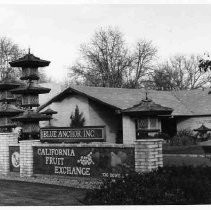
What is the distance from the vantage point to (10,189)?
13.6 metres

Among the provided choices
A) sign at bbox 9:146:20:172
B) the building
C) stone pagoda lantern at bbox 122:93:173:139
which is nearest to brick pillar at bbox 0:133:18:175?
sign at bbox 9:146:20:172

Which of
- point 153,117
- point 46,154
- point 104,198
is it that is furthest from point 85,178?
point 104,198

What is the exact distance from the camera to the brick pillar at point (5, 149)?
17.0m

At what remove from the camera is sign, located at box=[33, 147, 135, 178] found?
502 inches

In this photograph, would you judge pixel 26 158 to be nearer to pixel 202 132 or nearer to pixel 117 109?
pixel 117 109

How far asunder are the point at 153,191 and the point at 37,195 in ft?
12.9

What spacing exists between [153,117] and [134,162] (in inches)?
55.1

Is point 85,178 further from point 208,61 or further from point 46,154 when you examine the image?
point 208,61

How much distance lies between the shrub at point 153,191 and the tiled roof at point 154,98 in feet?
57.1

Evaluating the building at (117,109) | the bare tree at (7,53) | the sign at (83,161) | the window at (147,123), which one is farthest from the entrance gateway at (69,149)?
the bare tree at (7,53)

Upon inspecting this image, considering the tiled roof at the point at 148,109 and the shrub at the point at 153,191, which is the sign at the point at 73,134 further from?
the shrub at the point at 153,191

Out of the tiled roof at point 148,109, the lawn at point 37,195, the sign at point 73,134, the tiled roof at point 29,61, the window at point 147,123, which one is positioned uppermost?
the tiled roof at point 29,61

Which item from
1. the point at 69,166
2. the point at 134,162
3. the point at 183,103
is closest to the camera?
the point at 134,162

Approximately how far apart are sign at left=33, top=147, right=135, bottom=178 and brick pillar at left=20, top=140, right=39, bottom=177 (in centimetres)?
18
